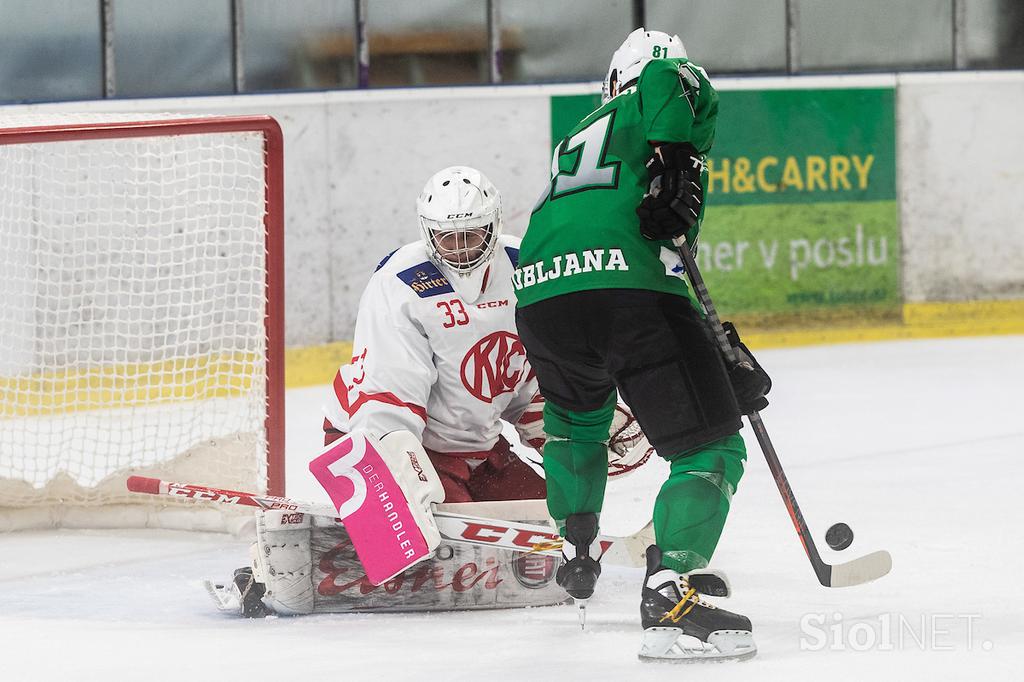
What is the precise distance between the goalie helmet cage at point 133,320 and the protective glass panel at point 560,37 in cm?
150

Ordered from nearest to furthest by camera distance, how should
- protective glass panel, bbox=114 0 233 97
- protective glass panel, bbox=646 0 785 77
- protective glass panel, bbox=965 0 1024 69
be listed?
1. protective glass panel, bbox=114 0 233 97
2. protective glass panel, bbox=646 0 785 77
3. protective glass panel, bbox=965 0 1024 69

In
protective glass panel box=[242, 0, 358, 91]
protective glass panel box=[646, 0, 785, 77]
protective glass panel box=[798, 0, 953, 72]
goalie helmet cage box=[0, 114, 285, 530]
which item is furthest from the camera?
protective glass panel box=[798, 0, 953, 72]

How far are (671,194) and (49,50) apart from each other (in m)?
4.20

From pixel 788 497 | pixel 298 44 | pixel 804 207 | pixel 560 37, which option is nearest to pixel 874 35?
pixel 804 207

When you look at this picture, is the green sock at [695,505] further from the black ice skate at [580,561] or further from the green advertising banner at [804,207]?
the green advertising banner at [804,207]

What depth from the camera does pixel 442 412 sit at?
124 inches

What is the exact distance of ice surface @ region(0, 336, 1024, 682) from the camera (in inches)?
97.1

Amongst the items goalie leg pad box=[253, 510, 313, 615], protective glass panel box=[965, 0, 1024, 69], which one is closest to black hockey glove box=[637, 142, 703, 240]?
goalie leg pad box=[253, 510, 313, 615]

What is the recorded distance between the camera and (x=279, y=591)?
2.94 metres

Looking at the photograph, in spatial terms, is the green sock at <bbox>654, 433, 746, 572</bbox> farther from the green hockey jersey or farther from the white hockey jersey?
the white hockey jersey

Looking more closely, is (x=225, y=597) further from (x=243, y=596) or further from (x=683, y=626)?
(x=683, y=626)

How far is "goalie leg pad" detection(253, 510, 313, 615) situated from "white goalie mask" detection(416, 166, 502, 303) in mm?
537

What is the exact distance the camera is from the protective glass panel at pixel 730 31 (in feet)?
22.9

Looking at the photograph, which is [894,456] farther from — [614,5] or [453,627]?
[614,5]
